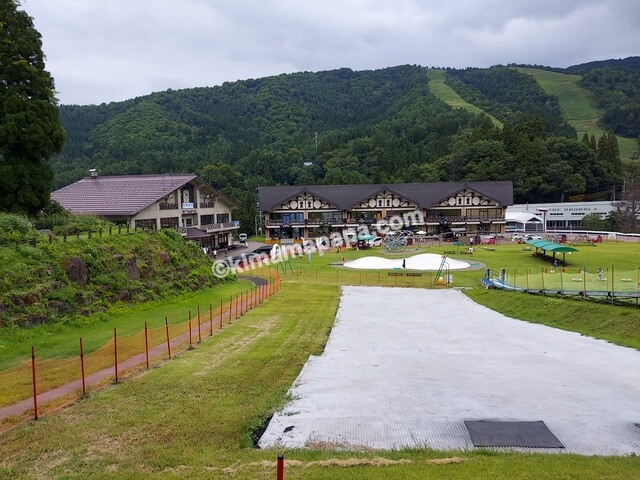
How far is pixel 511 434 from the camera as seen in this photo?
821 cm

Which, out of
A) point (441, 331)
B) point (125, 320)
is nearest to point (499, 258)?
point (441, 331)

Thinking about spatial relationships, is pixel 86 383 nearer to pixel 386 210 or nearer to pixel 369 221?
pixel 369 221

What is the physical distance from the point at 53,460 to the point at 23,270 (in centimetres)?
1243

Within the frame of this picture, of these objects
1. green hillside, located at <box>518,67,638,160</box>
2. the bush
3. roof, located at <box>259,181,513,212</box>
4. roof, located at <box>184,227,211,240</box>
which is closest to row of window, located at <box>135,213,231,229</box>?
roof, located at <box>184,227,211,240</box>

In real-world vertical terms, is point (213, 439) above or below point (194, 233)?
below

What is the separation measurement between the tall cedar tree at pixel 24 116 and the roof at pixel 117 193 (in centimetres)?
1599

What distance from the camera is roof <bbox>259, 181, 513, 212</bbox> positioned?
71.8 meters

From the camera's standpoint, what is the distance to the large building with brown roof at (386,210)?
71.1 m

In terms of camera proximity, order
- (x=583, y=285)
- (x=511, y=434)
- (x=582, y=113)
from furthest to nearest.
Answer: (x=582, y=113) → (x=583, y=285) → (x=511, y=434)

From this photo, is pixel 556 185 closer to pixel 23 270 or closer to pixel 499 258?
pixel 499 258

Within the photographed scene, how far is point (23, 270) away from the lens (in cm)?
1800

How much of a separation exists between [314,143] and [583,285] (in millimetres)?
107016

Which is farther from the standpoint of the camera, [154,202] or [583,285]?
[154,202]

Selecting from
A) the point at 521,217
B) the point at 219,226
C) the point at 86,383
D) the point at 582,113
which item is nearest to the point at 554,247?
the point at 521,217
